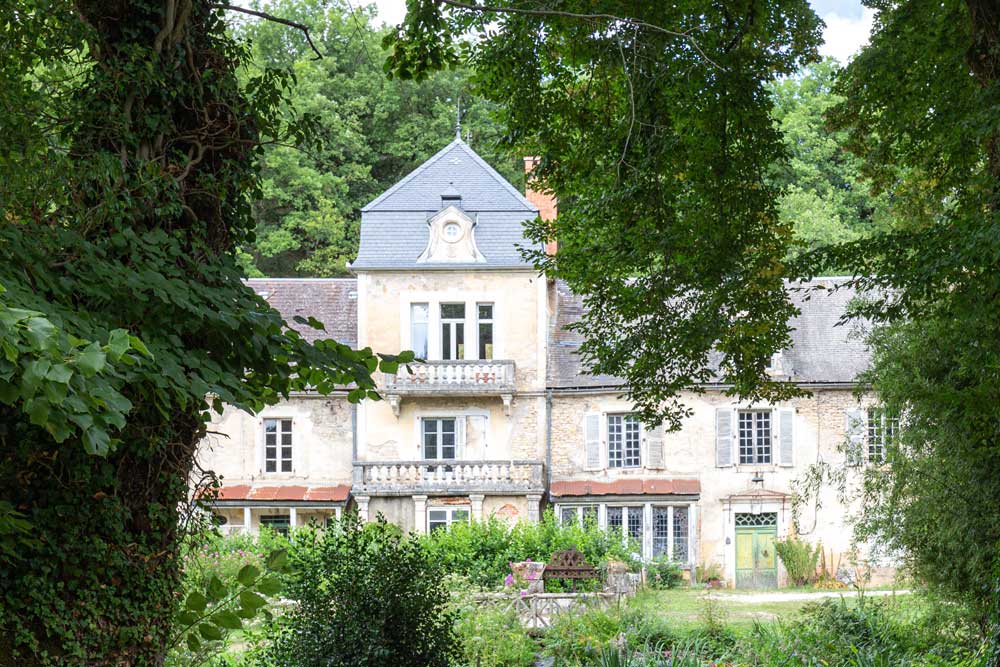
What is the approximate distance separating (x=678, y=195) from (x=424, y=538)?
10.8 meters

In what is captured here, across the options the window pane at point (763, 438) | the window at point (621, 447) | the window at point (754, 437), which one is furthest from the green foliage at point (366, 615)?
the window pane at point (763, 438)

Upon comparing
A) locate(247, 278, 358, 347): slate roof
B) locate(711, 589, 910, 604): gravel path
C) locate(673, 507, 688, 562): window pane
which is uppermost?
locate(247, 278, 358, 347): slate roof

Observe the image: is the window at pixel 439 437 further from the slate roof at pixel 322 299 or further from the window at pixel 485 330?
the slate roof at pixel 322 299

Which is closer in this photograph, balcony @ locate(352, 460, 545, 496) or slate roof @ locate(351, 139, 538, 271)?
balcony @ locate(352, 460, 545, 496)

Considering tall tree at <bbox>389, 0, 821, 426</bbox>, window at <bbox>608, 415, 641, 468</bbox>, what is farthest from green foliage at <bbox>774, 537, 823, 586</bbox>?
tall tree at <bbox>389, 0, 821, 426</bbox>

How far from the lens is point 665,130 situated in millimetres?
10359

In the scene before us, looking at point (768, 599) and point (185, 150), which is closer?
→ point (185, 150)

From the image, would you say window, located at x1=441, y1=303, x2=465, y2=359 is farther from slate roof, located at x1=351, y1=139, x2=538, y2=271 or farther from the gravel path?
the gravel path

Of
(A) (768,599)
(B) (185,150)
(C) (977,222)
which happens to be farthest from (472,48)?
(A) (768,599)

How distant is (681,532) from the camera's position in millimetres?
24234

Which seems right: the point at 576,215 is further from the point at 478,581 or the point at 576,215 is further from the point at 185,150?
the point at 478,581

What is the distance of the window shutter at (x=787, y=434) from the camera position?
2436 centimetres

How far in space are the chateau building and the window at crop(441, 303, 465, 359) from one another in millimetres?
33

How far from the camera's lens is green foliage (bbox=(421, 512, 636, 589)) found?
19.6m
